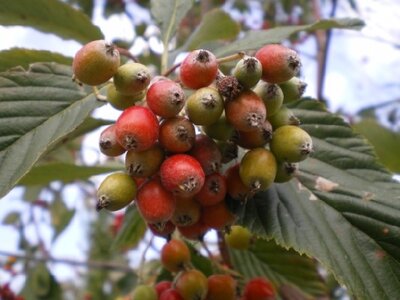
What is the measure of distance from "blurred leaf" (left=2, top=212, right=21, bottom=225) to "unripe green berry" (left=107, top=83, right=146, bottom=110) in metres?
3.49

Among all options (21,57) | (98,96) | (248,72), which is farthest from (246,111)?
(21,57)

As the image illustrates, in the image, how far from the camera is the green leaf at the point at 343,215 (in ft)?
3.77

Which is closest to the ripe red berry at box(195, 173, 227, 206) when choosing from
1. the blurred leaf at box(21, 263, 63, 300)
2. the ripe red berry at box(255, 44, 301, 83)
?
the ripe red berry at box(255, 44, 301, 83)

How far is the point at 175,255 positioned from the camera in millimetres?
1400

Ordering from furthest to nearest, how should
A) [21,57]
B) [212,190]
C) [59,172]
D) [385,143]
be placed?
[385,143]
[59,172]
[21,57]
[212,190]

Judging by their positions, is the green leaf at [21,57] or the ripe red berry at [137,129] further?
the green leaf at [21,57]

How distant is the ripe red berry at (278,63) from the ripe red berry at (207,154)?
17cm

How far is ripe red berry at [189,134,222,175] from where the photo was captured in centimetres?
107

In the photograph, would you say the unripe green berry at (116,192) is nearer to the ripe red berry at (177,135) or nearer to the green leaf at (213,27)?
the ripe red berry at (177,135)

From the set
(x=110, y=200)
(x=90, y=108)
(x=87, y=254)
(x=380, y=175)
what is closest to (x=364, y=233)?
(x=380, y=175)

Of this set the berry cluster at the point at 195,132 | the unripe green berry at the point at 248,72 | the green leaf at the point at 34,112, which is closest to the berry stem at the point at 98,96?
the green leaf at the point at 34,112

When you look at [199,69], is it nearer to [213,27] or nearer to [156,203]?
[156,203]

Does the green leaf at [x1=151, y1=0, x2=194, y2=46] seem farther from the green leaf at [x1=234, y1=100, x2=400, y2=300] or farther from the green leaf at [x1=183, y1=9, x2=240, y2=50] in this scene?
the green leaf at [x1=234, y1=100, x2=400, y2=300]

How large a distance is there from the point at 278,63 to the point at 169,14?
75 centimetres
